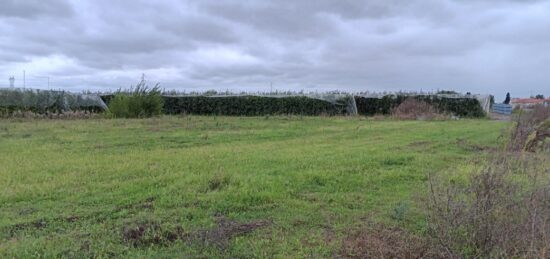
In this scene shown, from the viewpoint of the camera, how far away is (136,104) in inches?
805

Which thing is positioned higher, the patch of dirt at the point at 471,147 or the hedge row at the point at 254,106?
the hedge row at the point at 254,106

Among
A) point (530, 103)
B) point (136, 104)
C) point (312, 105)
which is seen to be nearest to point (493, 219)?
point (136, 104)

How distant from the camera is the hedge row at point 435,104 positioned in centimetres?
2650

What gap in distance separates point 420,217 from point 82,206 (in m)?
3.51

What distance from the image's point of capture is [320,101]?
2659cm

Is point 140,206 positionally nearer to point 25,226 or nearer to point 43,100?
point 25,226

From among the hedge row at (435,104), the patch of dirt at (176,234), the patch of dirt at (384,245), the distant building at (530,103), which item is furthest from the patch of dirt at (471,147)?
the hedge row at (435,104)

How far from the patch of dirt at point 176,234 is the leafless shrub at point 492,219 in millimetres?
1655

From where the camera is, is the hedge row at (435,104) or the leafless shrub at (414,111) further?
the hedge row at (435,104)

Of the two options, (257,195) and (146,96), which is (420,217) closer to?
(257,195)

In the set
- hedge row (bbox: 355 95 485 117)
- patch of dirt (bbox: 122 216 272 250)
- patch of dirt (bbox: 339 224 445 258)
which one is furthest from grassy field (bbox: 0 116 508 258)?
hedge row (bbox: 355 95 485 117)

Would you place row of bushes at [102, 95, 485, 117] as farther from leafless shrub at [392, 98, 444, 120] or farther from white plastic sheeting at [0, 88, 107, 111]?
white plastic sheeting at [0, 88, 107, 111]

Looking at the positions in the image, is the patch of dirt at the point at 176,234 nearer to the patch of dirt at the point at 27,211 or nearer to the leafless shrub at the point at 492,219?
the patch of dirt at the point at 27,211

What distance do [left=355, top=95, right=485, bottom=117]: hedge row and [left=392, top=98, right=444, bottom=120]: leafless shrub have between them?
1407mm
